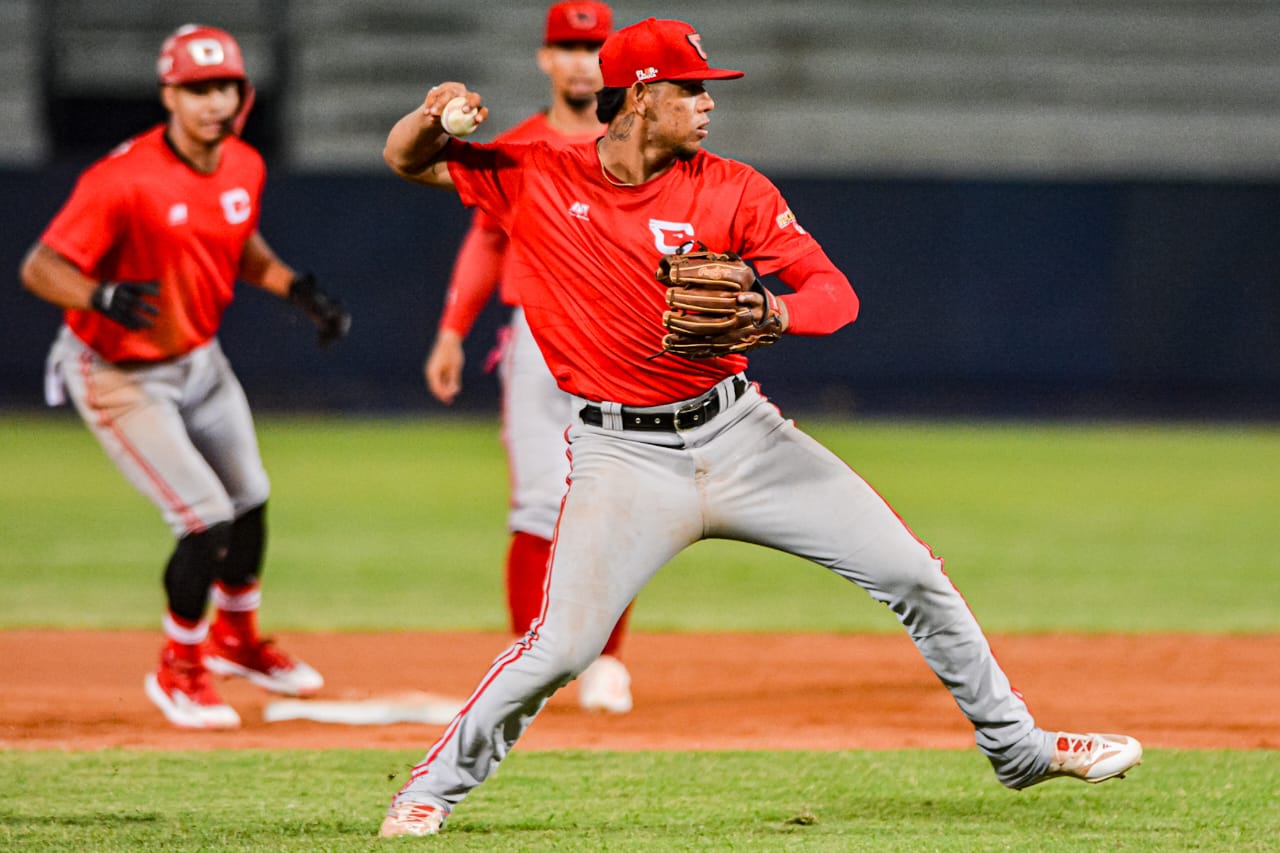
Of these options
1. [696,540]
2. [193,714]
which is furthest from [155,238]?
[696,540]

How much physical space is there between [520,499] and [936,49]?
17088 mm

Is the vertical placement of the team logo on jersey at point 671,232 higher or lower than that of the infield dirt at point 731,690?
higher

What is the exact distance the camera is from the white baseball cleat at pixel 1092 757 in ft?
14.3

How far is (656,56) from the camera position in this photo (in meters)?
4.20

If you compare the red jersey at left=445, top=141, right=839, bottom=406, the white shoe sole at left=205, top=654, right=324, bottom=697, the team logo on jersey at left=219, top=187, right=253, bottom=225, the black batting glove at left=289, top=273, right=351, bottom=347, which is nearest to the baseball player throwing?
the red jersey at left=445, top=141, right=839, bottom=406

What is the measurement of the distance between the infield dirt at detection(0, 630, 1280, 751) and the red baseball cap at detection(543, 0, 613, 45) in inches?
90.6

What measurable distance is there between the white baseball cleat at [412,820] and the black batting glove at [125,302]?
6.54 feet

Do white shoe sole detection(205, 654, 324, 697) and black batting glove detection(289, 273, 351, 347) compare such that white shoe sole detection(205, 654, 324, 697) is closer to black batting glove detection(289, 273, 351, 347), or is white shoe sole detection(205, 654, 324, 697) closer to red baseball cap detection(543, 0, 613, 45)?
black batting glove detection(289, 273, 351, 347)

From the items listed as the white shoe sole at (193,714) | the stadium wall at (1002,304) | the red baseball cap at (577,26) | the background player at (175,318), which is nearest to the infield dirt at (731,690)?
the white shoe sole at (193,714)

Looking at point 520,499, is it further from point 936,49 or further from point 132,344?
point 936,49

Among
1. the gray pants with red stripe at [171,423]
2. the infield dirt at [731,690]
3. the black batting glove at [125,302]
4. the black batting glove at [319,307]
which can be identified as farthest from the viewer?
the black batting glove at [319,307]

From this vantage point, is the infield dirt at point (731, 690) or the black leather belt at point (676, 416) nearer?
the black leather belt at point (676, 416)

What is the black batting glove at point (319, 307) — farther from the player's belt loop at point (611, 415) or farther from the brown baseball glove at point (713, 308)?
the brown baseball glove at point (713, 308)

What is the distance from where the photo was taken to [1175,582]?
9477 millimetres
